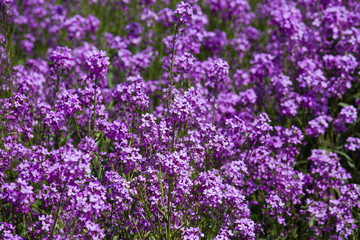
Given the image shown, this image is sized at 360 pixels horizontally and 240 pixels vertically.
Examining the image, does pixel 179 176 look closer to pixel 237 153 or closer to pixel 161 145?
pixel 161 145

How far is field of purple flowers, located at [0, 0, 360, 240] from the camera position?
3.43 meters

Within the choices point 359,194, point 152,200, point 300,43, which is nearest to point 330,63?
point 300,43

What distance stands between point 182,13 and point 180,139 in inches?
50.3

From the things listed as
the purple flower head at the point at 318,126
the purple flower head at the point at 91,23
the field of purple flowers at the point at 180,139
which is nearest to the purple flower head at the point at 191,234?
the field of purple flowers at the point at 180,139

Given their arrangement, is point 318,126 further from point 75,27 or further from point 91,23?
point 91,23

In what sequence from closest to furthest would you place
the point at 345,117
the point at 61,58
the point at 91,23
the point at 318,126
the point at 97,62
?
1. the point at 97,62
2. the point at 61,58
3. the point at 318,126
4. the point at 345,117
5. the point at 91,23

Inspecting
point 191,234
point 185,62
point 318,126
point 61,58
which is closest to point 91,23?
point 61,58

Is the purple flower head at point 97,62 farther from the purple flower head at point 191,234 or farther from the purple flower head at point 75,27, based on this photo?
the purple flower head at point 75,27

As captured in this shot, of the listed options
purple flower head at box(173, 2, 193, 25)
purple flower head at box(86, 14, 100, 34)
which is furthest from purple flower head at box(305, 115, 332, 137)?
purple flower head at box(86, 14, 100, 34)

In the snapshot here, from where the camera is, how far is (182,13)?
3.94m

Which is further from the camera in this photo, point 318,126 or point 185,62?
point 318,126

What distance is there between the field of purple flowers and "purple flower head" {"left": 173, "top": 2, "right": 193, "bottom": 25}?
13 mm

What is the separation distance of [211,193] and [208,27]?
603 cm

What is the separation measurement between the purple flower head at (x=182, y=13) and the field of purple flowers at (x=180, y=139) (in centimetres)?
1
